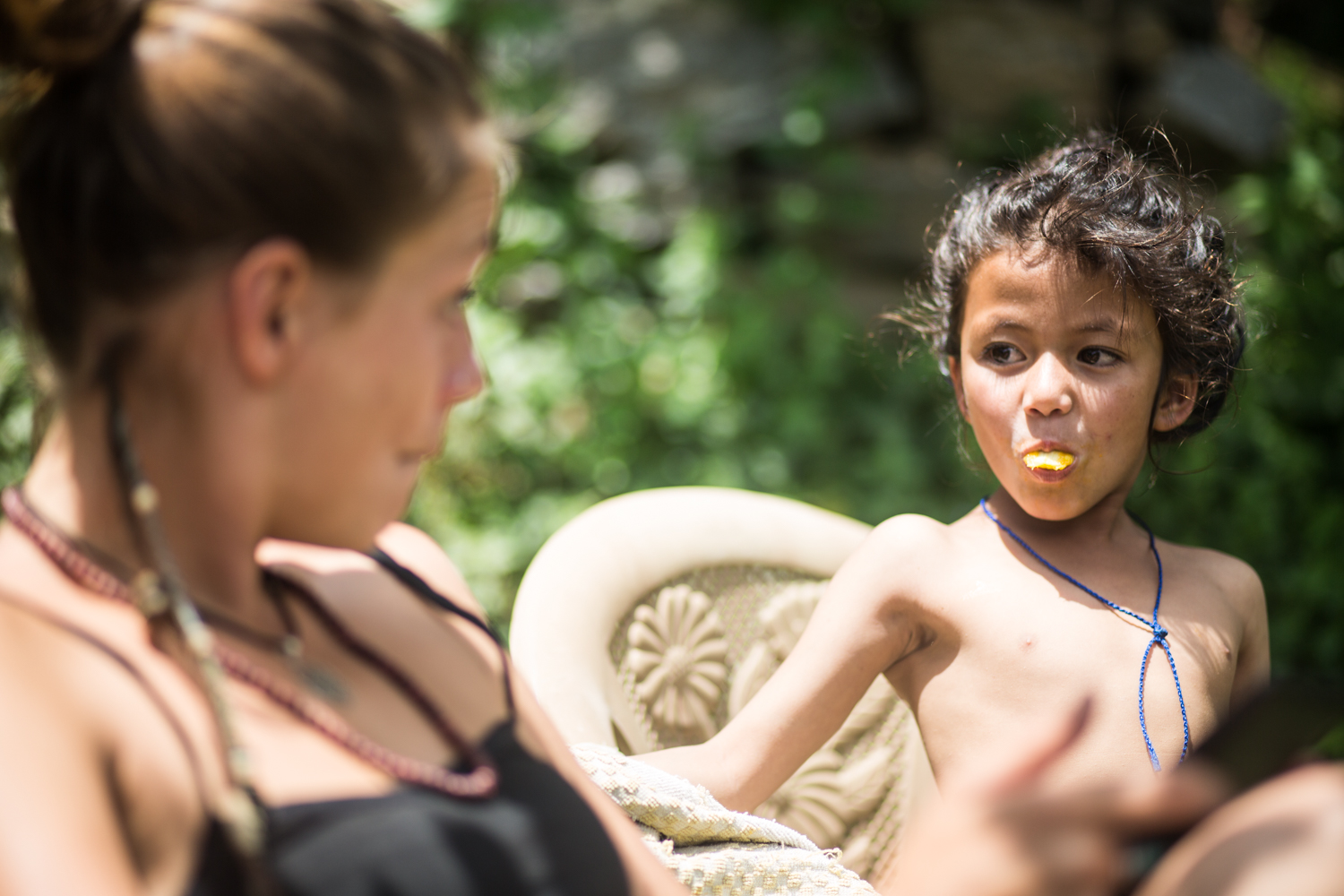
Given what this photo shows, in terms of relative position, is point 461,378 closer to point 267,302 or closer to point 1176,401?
point 267,302

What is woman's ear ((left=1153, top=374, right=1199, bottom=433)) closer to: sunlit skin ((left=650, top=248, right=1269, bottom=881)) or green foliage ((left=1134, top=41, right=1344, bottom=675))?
sunlit skin ((left=650, top=248, right=1269, bottom=881))

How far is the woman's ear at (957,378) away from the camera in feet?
5.08

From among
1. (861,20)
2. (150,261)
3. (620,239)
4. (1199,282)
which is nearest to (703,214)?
(620,239)

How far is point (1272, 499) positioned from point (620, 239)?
7.40ft

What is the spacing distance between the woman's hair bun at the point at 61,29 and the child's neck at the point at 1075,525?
1.17m

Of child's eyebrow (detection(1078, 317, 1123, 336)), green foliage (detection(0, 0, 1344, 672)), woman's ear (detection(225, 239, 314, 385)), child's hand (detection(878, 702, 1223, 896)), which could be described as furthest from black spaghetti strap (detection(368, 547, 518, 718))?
green foliage (detection(0, 0, 1344, 672))

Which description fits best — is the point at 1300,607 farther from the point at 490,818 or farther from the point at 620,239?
the point at 490,818

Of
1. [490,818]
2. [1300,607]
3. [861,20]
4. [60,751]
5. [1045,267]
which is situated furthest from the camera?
[861,20]

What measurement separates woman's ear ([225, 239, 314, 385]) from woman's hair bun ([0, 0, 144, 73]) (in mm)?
191

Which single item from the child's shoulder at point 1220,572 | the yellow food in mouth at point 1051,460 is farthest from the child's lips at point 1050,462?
the child's shoulder at point 1220,572

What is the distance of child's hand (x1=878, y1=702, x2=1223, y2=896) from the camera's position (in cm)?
79

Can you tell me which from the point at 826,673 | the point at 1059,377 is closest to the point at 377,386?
the point at 826,673

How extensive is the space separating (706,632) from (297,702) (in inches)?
34.5

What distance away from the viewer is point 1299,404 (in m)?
3.74
